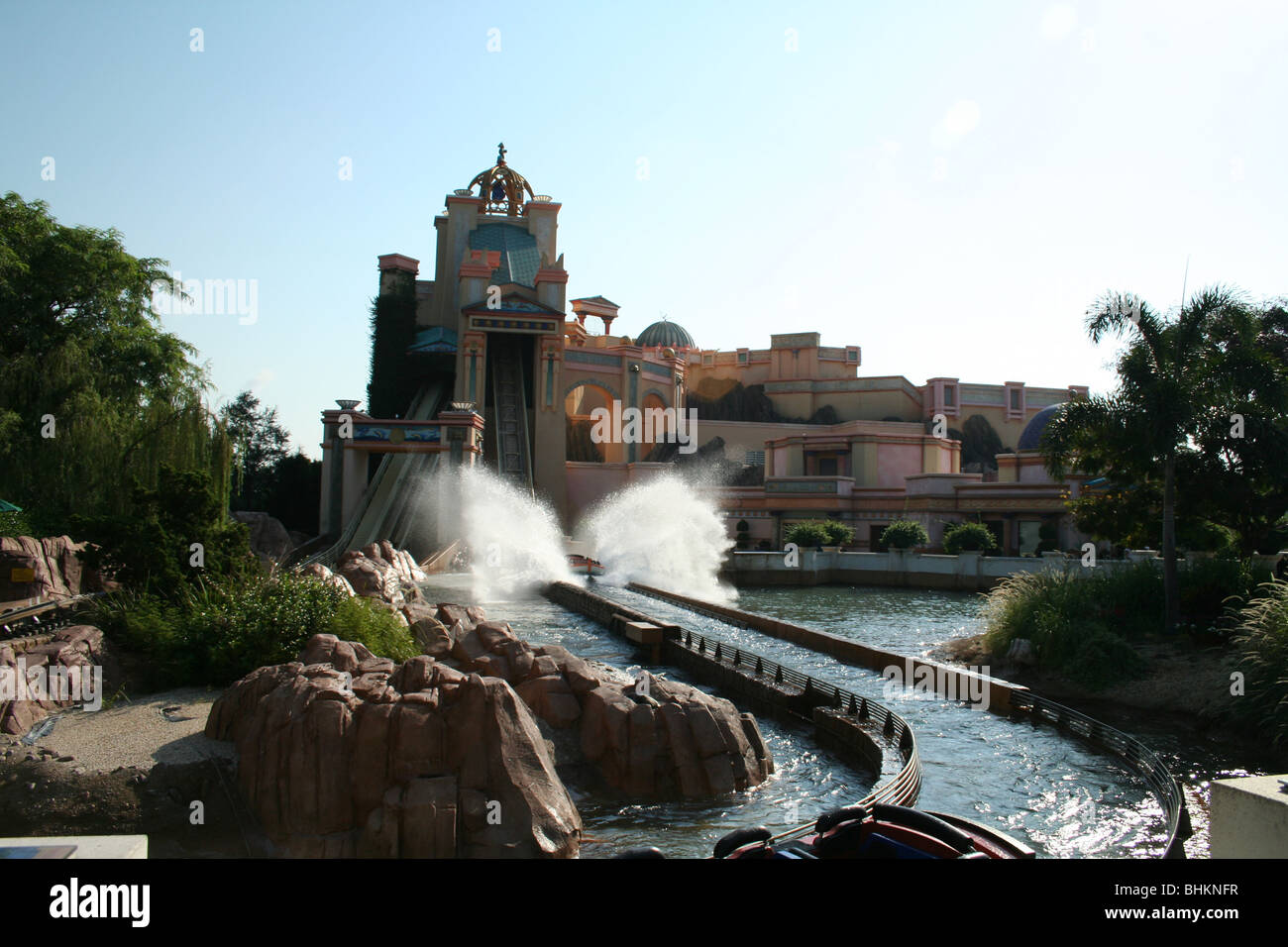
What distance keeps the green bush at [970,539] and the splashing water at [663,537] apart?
8.96 m

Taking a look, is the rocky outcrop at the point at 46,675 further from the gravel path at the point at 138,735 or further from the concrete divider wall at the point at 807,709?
the concrete divider wall at the point at 807,709

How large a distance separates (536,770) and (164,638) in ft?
17.9

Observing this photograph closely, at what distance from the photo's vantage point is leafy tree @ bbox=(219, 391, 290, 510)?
41.9 meters

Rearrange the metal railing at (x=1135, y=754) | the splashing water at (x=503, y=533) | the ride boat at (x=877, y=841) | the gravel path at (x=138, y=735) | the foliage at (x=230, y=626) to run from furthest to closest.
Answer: the splashing water at (x=503, y=533)
the foliage at (x=230, y=626)
the gravel path at (x=138, y=735)
the metal railing at (x=1135, y=754)
the ride boat at (x=877, y=841)

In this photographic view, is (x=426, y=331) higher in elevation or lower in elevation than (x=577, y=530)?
higher

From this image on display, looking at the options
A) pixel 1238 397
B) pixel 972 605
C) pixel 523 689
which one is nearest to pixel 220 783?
pixel 523 689

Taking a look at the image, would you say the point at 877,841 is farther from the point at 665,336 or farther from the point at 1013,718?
the point at 665,336

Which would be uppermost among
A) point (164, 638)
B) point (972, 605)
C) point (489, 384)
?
point (489, 384)

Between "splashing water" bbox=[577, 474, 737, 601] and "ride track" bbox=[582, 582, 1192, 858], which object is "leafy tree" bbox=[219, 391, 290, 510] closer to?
"splashing water" bbox=[577, 474, 737, 601]

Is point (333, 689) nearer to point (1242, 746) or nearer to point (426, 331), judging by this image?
point (1242, 746)

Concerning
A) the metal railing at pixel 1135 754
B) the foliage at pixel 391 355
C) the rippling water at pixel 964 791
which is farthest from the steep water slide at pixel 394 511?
the metal railing at pixel 1135 754

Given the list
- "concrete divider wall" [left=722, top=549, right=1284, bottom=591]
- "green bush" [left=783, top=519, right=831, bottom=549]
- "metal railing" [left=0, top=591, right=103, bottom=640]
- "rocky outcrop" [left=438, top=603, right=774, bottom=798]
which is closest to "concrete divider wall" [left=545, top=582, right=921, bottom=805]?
"rocky outcrop" [left=438, top=603, right=774, bottom=798]

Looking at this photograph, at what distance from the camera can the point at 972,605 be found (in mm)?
26906

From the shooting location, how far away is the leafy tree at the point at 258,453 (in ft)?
137
